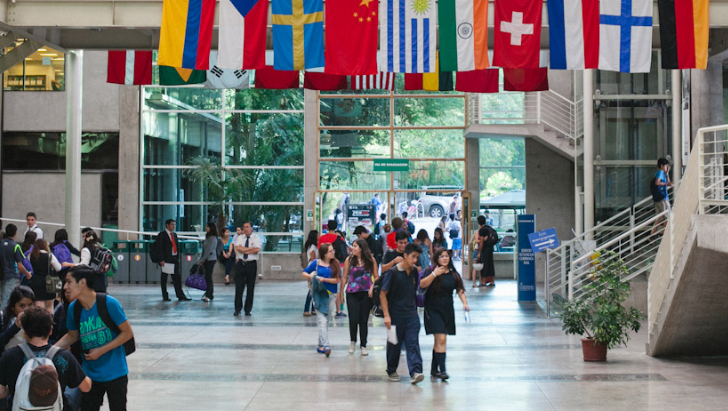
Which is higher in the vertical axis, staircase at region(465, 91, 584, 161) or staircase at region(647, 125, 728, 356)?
staircase at region(465, 91, 584, 161)

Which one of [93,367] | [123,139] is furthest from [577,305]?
[123,139]

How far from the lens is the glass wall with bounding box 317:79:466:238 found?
28.4 metres

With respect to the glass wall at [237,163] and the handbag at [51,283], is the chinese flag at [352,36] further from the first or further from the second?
the glass wall at [237,163]

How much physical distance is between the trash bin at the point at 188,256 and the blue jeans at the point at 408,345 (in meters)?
15.0

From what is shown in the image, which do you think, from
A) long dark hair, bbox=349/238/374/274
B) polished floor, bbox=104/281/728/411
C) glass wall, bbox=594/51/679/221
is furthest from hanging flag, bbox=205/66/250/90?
glass wall, bbox=594/51/679/221

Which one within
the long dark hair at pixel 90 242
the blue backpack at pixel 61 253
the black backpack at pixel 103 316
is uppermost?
the long dark hair at pixel 90 242

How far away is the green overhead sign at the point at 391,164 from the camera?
28.1 meters

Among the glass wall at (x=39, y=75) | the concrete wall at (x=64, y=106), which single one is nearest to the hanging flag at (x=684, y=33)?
the concrete wall at (x=64, y=106)

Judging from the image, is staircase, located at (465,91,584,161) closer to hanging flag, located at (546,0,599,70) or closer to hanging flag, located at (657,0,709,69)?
hanging flag, located at (657,0,709,69)

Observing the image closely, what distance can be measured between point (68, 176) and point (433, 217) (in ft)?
43.2

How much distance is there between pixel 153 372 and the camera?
11.0 m

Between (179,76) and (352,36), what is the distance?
6.02m

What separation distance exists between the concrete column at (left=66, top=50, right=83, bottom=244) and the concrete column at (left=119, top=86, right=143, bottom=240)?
7685 millimetres

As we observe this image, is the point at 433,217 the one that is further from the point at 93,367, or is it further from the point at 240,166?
the point at 93,367
